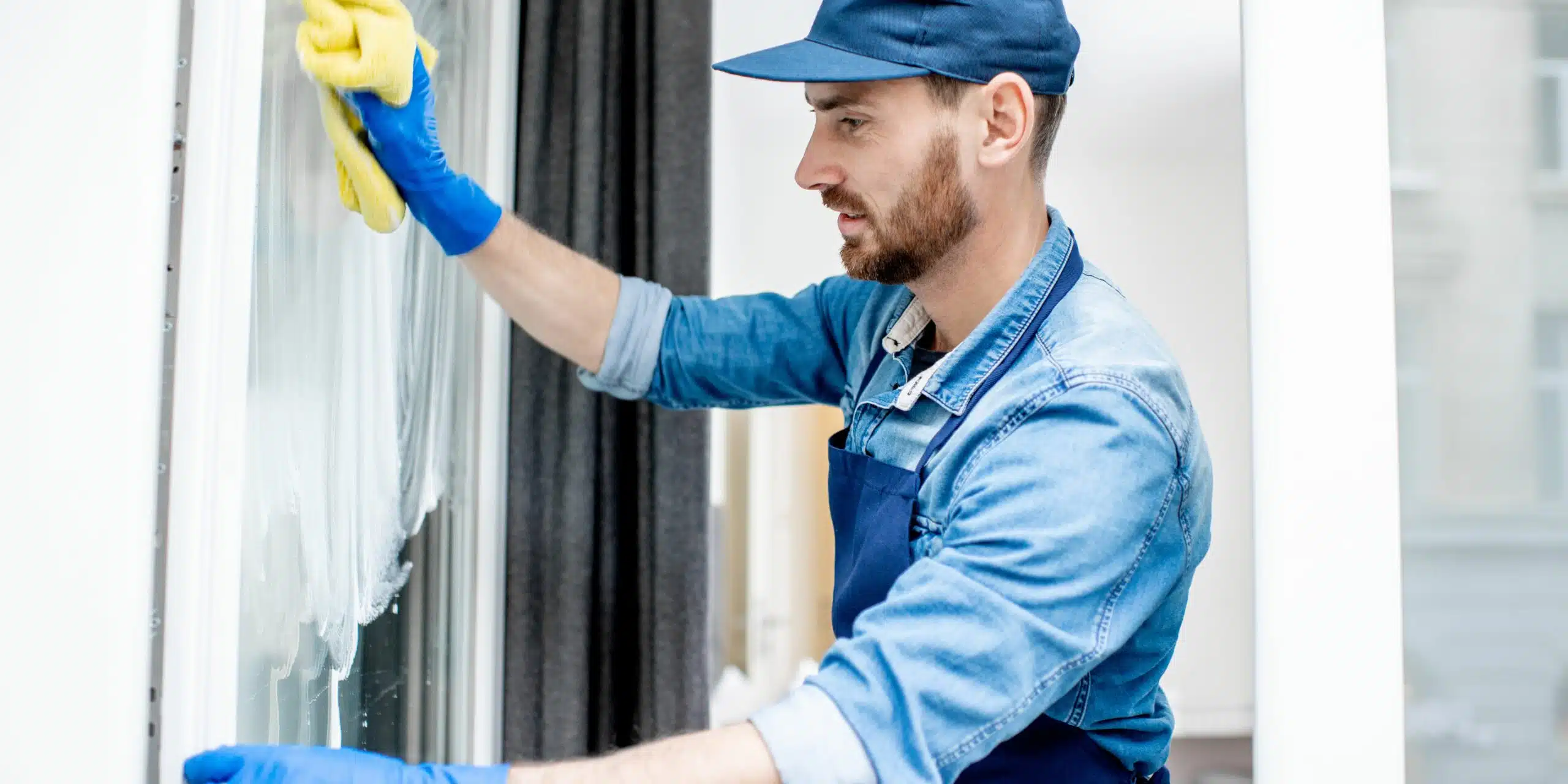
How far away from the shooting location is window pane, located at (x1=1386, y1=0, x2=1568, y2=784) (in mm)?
770

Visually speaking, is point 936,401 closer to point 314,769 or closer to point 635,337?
point 635,337

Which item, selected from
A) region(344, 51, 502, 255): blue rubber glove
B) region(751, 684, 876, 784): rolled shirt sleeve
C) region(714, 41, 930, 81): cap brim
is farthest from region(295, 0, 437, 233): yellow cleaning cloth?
region(751, 684, 876, 784): rolled shirt sleeve

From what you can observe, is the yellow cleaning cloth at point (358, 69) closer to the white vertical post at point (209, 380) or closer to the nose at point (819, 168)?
the white vertical post at point (209, 380)

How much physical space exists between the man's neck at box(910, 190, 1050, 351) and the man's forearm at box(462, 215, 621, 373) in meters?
0.38

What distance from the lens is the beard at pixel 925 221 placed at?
113cm

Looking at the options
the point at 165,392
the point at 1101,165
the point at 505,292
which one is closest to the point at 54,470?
the point at 165,392

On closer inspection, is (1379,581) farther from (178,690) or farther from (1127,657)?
(178,690)

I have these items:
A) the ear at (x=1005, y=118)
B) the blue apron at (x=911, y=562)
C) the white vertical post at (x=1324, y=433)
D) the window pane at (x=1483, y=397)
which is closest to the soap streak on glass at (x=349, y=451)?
the blue apron at (x=911, y=562)

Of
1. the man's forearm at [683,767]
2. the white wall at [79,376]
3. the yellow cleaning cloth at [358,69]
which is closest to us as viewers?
the white wall at [79,376]

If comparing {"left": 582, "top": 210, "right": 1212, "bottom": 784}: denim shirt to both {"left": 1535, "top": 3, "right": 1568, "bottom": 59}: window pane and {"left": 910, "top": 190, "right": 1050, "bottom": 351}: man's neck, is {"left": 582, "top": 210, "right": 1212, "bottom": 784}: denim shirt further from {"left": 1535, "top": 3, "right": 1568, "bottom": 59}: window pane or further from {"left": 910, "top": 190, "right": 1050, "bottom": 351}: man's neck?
{"left": 1535, "top": 3, "right": 1568, "bottom": 59}: window pane

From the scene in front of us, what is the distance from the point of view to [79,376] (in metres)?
0.69

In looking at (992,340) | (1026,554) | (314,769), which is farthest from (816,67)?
(314,769)

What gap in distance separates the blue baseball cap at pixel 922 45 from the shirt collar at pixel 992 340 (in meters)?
0.19

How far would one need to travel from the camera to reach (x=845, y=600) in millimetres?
1135
